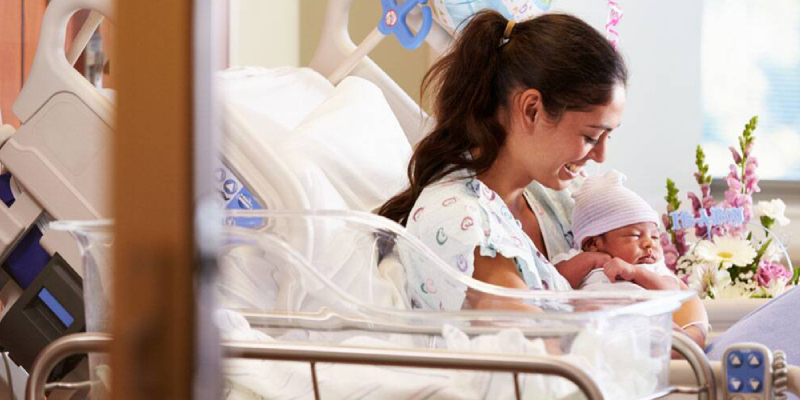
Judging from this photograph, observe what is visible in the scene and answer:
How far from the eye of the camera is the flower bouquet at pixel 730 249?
2.01m

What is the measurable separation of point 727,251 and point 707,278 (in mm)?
73

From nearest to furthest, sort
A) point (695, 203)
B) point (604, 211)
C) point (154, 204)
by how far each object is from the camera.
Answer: point (154, 204)
point (604, 211)
point (695, 203)

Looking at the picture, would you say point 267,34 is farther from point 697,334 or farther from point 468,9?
point 697,334

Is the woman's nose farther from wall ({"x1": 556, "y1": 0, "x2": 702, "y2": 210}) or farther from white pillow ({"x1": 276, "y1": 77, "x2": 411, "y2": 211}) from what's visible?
wall ({"x1": 556, "y1": 0, "x2": 702, "y2": 210})

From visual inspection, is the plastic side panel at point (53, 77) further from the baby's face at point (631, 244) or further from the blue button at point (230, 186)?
the baby's face at point (631, 244)

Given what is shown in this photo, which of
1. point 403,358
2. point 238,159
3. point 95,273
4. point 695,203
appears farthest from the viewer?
point 695,203

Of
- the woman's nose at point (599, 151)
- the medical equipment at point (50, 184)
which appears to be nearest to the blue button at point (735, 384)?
the woman's nose at point (599, 151)

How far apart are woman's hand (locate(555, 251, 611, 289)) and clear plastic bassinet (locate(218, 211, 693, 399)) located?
40 centimetres

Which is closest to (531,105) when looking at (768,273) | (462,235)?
(462,235)

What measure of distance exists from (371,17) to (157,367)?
2.77 m

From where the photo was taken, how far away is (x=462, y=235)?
1.29 meters

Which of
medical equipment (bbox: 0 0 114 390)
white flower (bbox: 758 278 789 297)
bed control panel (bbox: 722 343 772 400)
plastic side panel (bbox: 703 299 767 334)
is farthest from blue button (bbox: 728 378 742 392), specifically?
white flower (bbox: 758 278 789 297)

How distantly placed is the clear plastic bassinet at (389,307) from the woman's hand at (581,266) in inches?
15.7

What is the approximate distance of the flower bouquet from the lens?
201 cm
